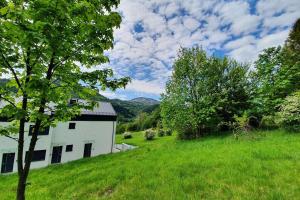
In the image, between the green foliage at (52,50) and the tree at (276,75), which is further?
the tree at (276,75)

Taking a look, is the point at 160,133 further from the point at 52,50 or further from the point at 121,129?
the point at 52,50

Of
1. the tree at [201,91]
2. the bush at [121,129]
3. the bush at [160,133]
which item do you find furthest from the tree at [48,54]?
the bush at [121,129]

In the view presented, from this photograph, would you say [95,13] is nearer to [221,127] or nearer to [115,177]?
[115,177]

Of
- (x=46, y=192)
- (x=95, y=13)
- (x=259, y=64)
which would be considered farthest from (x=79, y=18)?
(x=259, y=64)

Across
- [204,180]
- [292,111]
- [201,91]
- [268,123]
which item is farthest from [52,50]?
[268,123]

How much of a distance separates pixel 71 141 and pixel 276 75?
86.1ft

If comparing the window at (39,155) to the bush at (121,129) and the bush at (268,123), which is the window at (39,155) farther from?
the bush at (121,129)

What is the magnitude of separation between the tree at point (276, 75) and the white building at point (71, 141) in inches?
711

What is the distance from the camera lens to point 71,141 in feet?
95.5

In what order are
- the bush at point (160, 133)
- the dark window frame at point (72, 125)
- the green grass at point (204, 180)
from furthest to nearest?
the bush at point (160, 133) → the dark window frame at point (72, 125) → the green grass at point (204, 180)

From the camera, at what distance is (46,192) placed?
28.3 ft

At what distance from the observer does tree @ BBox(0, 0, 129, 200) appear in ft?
13.0

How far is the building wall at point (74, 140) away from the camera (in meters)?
23.2

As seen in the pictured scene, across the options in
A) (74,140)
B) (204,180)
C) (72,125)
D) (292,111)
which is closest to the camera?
(204,180)
